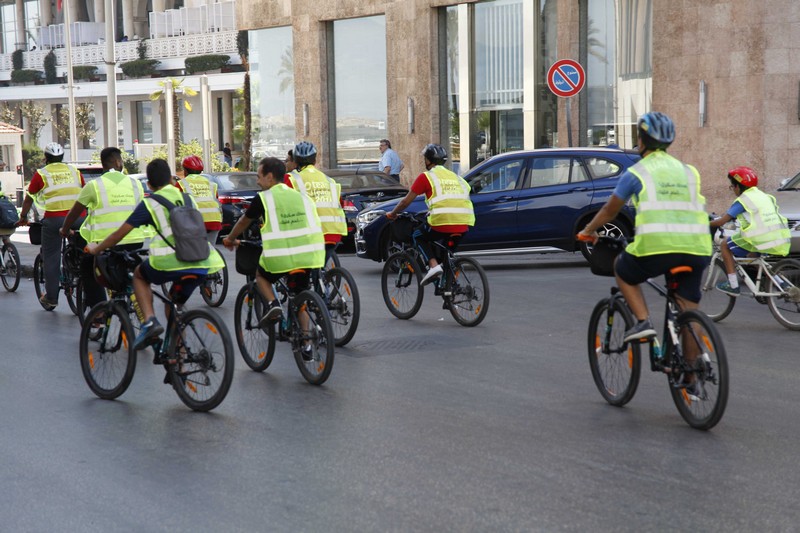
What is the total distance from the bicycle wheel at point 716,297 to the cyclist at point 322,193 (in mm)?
3453

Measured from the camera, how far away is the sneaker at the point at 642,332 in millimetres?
6859

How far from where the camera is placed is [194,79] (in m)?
55.3

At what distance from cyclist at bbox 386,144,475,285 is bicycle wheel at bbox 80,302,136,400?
3813mm

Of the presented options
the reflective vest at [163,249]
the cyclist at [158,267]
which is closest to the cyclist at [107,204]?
the cyclist at [158,267]

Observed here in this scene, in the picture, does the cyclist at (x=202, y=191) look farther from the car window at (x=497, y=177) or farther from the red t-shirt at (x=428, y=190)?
the car window at (x=497, y=177)


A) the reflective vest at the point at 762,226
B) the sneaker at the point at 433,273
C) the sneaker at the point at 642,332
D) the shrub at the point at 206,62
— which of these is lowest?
the sneaker at the point at 433,273

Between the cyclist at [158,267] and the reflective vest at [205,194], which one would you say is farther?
the reflective vest at [205,194]

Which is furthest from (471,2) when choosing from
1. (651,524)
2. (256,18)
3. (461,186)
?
(651,524)

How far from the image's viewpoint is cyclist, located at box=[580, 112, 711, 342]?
675 centimetres

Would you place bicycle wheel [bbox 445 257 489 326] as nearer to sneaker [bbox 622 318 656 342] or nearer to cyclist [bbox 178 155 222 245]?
cyclist [bbox 178 155 222 245]

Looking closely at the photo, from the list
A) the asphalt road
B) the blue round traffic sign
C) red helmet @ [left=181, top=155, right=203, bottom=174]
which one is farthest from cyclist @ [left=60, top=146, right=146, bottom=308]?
the blue round traffic sign

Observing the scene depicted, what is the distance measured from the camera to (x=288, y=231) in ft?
27.4

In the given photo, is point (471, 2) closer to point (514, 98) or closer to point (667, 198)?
point (514, 98)

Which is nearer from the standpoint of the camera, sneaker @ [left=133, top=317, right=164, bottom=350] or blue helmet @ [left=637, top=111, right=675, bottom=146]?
blue helmet @ [left=637, top=111, right=675, bottom=146]
